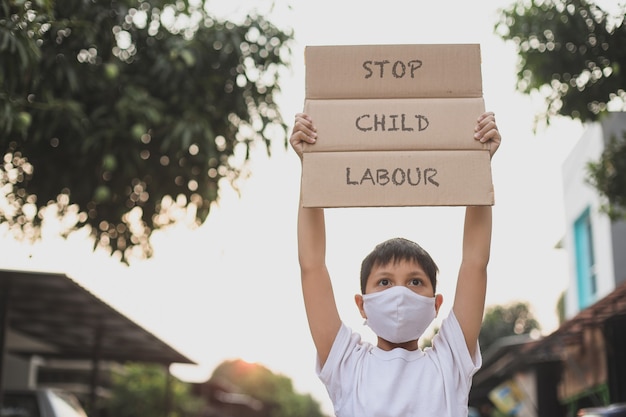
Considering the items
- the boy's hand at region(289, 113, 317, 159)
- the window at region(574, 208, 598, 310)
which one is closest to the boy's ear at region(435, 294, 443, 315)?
the boy's hand at region(289, 113, 317, 159)

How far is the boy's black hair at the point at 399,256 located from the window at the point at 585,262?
51.0 feet

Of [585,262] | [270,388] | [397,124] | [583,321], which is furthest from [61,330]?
[270,388]

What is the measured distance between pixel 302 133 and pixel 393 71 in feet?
1.16

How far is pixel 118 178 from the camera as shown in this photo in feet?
27.1

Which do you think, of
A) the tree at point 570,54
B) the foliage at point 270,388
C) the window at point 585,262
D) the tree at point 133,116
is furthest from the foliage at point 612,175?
the foliage at point 270,388

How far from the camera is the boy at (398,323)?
8.38 feet

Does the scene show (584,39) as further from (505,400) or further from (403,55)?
(505,400)

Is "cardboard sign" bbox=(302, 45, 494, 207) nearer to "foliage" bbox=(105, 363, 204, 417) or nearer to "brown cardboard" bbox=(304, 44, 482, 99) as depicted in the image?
"brown cardboard" bbox=(304, 44, 482, 99)

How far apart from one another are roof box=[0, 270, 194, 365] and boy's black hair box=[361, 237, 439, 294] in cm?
665

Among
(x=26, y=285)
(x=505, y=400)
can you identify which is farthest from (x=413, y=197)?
(x=505, y=400)

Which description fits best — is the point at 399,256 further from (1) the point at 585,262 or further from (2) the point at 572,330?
(1) the point at 585,262

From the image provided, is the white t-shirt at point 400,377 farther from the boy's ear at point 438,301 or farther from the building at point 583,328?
the building at point 583,328

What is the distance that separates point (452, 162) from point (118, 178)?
593cm

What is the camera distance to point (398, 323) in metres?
2.66
